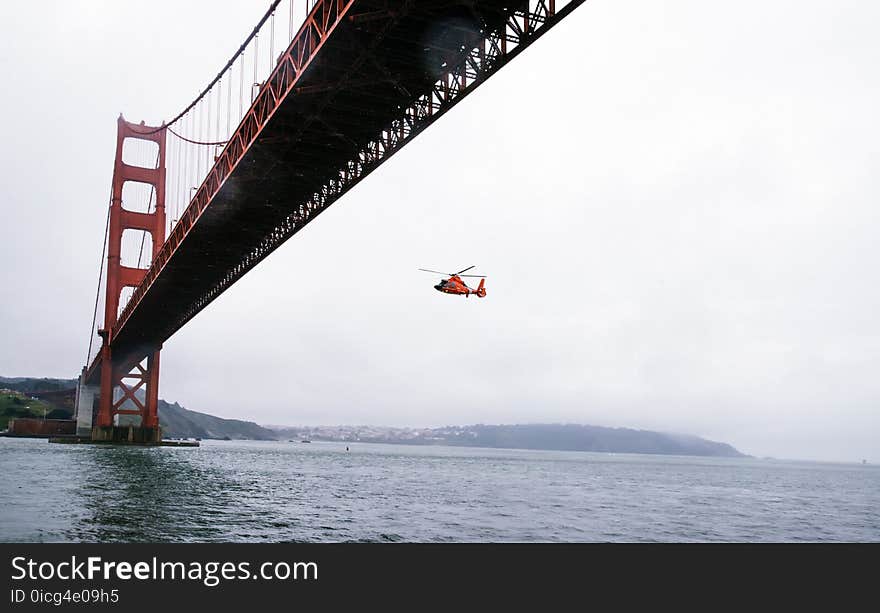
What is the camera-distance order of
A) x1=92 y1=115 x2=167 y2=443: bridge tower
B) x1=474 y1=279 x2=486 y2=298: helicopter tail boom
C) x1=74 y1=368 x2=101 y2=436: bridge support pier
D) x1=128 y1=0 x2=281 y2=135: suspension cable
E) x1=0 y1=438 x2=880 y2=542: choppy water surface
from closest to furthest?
1. x1=0 y1=438 x2=880 y2=542: choppy water surface
2. x1=128 y1=0 x2=281 y2=135: suspension cable
3. x1=474 y1=279 x2=486 y2=298: helicopter tail boom
4. x1=92 y1=115 x2=167 y2=443: bridge tower
5. x1=74 y1=368 x2=101 y2=436: bridge support pier

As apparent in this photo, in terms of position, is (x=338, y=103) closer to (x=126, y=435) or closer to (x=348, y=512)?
(x=348, y=512)

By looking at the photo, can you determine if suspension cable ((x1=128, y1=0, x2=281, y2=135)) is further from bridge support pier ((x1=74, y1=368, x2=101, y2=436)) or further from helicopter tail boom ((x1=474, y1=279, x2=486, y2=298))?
bridge support pier ((x1=74, y1=368, x2=101, y2=436))

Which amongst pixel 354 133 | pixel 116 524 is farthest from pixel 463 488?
pixel 116 524

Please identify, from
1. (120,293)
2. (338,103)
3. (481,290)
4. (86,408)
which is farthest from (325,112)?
(86,408)

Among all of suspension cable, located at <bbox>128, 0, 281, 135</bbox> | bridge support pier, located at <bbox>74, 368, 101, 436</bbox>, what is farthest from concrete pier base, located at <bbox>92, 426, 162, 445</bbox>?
suspension cable, located at <bbox>128, 0, 281, 135</bbox>

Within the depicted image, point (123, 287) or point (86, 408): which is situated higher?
point (123, 287)

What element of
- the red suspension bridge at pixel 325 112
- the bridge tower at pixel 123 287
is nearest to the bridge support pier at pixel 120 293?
the bridge tower at pixel 123 287
